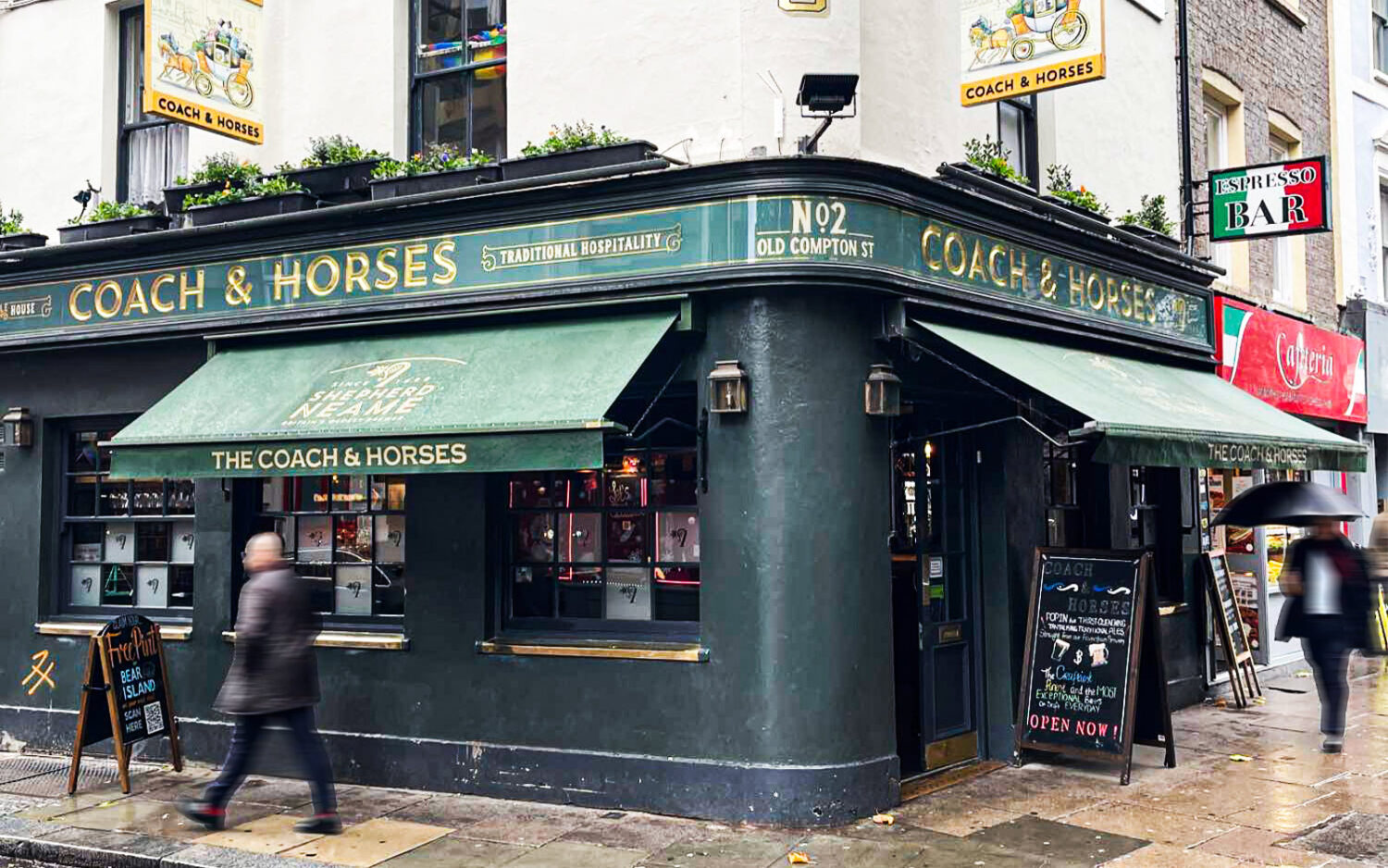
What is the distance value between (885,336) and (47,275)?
707 cm

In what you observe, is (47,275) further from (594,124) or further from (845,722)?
(845,722)

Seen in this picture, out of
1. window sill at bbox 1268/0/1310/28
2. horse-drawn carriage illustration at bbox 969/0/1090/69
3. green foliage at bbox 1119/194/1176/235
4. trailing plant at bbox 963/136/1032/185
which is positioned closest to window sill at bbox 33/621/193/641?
trailing plant at bbox 963/136/1032/185

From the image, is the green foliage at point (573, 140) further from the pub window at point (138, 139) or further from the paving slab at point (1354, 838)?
the paving slab at point (1354, 838)

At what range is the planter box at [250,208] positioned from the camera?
9969 millimetres

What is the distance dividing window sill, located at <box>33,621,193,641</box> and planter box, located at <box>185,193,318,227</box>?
10.4 feet

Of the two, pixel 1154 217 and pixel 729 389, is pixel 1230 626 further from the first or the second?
pixel 729 389

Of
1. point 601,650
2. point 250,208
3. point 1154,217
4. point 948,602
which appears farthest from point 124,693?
point 1154,217

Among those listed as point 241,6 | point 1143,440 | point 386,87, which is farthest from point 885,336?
point 241,6

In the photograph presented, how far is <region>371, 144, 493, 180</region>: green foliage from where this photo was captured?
945cm

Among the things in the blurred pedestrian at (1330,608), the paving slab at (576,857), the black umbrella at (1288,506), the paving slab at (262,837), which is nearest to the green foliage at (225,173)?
the paving slab at (262,837)

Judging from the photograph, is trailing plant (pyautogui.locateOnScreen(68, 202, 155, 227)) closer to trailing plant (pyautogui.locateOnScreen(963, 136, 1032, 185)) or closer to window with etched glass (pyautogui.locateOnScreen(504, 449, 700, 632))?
window with etched glass (pyautogui.locateOnScreen(504, 449, 700, 632))

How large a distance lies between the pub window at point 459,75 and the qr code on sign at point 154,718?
15.2 feet

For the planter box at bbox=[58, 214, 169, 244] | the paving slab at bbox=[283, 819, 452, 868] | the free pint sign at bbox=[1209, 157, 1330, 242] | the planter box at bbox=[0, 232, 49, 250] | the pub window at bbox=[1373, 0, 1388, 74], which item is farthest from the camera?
the pub window at bbox=[1373, 0, 1388, 74]

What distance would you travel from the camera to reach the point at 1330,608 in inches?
391
